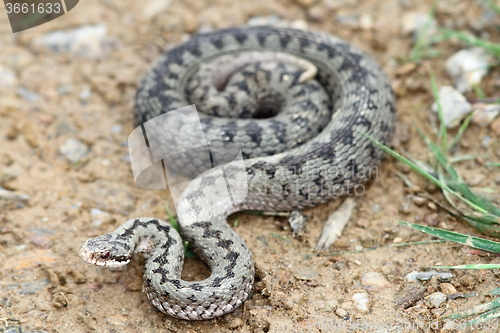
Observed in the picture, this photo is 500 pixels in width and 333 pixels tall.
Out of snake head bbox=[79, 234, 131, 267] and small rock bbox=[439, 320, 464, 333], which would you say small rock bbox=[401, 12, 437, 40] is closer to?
small rock bbox=[439, 320, 464, 333]

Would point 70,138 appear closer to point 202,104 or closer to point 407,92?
point 202,104

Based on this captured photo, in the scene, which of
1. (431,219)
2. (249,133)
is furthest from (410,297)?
(249,133)

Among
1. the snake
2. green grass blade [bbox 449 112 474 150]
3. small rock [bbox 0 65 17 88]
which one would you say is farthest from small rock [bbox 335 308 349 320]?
small rock [bbox 0 65 17 88]

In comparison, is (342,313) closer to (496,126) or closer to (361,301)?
(361,301)

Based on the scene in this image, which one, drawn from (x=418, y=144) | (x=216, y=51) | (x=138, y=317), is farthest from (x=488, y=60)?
(x=138, y=317)

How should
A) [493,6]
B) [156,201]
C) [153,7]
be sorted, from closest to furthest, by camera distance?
[156,201]
[493,6]
[153,7]
